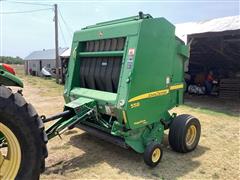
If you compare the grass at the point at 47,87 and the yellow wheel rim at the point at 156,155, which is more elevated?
the grass at the point at 47,87

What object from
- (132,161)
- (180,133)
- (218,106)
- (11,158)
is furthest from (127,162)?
(218,106)

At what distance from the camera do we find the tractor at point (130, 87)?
4457 millimetres

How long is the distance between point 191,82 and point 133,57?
10.5 m

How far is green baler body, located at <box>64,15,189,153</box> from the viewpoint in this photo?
176 inches

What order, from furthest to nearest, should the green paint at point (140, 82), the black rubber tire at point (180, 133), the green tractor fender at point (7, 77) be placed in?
the black rubber tire at point (180, 133)
the green paint at point (140, 82)
the green tractor fender at point (7, 77)

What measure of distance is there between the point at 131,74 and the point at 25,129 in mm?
1967

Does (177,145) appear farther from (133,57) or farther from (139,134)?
(133,57)

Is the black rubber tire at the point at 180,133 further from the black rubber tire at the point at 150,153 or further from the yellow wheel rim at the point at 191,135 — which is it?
the black rubber tire at the point at 150,153

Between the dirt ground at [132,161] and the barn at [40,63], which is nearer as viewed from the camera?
the dirt ground at [132,161]

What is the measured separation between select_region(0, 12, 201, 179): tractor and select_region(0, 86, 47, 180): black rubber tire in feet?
2.83

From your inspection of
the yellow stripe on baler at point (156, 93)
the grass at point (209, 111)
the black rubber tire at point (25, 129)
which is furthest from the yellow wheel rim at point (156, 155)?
the grass at point (209, 111)

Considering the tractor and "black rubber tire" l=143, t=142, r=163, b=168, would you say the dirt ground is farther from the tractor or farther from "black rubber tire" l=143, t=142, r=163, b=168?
the tractor

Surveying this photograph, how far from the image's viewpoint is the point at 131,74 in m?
4.38

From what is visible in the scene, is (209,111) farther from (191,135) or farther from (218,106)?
(191,135)
